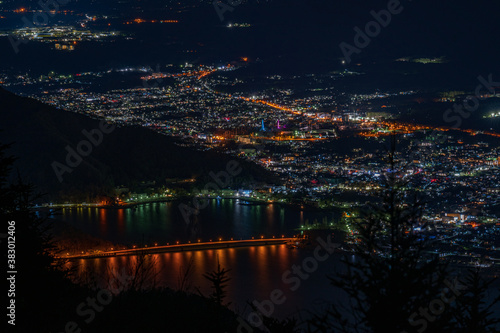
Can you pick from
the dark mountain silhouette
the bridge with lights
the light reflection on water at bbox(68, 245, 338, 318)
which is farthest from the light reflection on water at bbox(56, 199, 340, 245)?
the dark mountain silhouette

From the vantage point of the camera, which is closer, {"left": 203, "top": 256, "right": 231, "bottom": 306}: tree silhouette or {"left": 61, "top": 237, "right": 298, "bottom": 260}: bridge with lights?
{"left": 203, "top": 256, "right": 231, "bottom": 306}: tree silhouette

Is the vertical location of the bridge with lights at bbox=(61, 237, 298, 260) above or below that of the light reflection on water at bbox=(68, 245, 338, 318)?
above

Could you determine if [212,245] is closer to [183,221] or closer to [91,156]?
[183,221]

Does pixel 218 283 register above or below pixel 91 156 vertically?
below

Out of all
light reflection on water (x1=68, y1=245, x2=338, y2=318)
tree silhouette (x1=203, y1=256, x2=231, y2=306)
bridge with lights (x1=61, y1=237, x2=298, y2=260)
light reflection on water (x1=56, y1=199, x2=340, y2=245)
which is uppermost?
tree silhouette (x1=203, y1=256, x2=231, y2=306)

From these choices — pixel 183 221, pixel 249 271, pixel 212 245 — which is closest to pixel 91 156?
pixel 183 221

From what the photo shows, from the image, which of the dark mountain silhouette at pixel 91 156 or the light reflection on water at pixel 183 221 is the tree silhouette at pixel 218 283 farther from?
the dark mountain silhouette at pixel 91 156

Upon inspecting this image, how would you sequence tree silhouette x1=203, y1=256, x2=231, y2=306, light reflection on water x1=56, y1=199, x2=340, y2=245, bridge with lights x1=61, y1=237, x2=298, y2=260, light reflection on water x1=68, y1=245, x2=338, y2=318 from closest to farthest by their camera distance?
tree silhouette x1=203, y1=256, x2=231, y2=306, light reflection on water x1=68, y1=245, x2=338, y2=318, bridge with lights x1=61, y1=237, x2=298, y2=260, light reflection on water x1=56, y1=199, x2=340, y2=245

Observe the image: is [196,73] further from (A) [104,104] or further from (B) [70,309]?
(B) [70,309]

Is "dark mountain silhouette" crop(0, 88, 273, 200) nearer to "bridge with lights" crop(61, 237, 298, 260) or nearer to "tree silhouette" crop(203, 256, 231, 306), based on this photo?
"bridge with lights" crop(61, 237, 298, 260)
